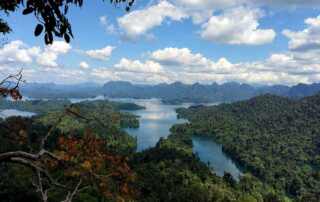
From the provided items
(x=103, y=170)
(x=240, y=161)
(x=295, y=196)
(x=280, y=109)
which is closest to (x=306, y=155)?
(x=240, y=161)

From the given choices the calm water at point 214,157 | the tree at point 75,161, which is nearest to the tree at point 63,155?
the tree at point 75,161

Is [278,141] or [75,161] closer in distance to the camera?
[75,161]

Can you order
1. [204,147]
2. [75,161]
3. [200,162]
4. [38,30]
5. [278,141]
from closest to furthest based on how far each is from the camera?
[38,30]
[75,161]
[200,162]
[204,147]
[278,141]

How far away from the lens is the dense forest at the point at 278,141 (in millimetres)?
77250

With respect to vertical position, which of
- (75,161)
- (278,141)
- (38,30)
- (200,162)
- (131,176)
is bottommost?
(278,141)

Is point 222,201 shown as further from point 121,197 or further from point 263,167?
point 121,197

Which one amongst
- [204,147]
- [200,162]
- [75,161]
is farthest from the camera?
[204,147]

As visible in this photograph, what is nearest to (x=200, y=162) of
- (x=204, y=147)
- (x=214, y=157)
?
(x=214, y=157)

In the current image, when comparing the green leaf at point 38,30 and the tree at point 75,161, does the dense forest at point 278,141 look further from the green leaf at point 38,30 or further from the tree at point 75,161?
the green leaf at point 38,30

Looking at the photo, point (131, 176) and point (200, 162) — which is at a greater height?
point (131, 176)

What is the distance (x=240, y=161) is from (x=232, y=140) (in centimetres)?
3280

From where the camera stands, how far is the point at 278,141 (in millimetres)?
129875

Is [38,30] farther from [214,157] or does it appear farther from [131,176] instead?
[214,157]

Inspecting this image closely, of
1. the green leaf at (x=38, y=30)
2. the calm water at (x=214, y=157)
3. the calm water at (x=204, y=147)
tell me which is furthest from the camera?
the calm water at (x=204, y=147)
